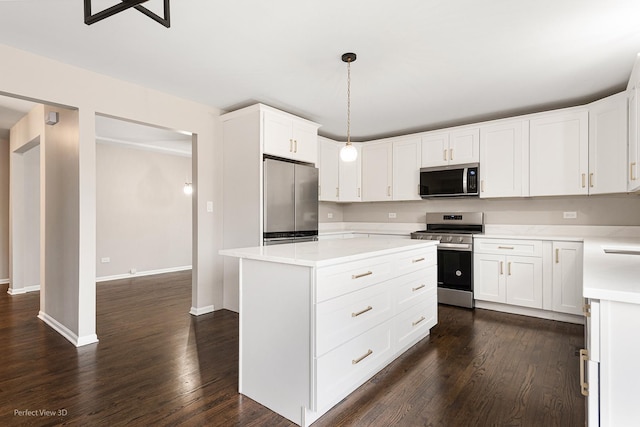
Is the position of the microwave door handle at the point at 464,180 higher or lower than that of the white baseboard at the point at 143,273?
higher

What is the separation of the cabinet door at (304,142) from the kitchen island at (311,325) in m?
2.01

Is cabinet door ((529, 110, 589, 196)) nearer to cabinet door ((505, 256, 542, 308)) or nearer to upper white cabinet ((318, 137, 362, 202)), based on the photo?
cabinet door ((505, 256, 542, 308))

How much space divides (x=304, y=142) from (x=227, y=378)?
2735 mm

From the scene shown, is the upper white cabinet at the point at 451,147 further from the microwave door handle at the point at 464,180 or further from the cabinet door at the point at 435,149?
the microwave door handle at the point at 464,180

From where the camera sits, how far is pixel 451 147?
14.3 feet

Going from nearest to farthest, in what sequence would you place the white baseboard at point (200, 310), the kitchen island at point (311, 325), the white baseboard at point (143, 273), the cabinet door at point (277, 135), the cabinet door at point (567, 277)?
the kitchen island at point (311, 325) → the cabinet door at point (567, 277) → the cabinet door at point (277, 135) → the white baseboard at point (200, 310) → the white baseboard at point (143, 273)

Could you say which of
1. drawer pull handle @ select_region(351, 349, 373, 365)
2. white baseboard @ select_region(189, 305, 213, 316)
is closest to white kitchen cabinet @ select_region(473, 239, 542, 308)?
drawer pull handle @ select_region(351, 349, 373, 365)

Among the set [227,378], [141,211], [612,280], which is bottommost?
[227,378]

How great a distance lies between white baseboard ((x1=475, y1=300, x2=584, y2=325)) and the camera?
3526mm

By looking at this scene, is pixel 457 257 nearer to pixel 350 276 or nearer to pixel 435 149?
pixel 435 149

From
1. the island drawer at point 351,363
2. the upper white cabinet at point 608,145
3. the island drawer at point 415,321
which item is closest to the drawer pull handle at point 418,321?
the island drawer at point 415,321

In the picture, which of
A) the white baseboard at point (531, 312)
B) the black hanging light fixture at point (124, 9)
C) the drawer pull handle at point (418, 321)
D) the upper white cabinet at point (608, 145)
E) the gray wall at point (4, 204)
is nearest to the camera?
A: the black hanging light fixture at point (124, 9)

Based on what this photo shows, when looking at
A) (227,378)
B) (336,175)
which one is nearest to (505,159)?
(336,175)

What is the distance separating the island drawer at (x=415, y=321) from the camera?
2598 mm
